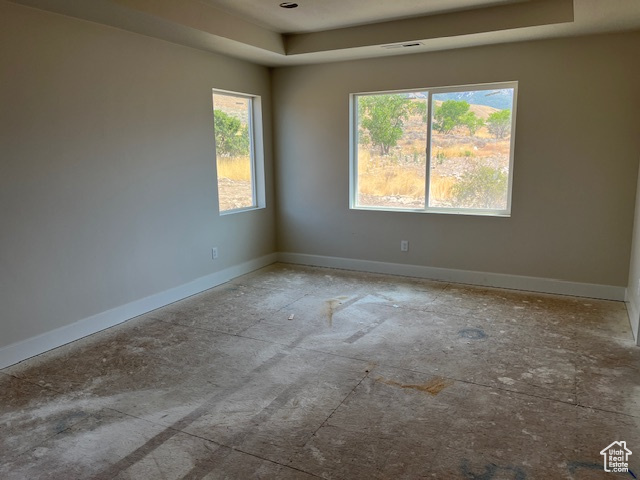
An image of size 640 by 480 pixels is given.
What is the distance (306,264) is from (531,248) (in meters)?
2.75

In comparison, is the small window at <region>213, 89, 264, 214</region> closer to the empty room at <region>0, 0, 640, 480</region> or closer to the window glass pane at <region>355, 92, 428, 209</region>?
the empty room at <region>0, 0, 640, 480</region>

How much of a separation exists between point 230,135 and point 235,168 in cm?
39

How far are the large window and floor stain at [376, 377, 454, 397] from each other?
2.52 metres

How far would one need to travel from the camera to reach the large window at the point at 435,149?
4.72 meters

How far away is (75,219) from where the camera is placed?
3564mm

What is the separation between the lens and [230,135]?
529 centimetres

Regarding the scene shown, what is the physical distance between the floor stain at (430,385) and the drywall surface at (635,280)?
1.69 m

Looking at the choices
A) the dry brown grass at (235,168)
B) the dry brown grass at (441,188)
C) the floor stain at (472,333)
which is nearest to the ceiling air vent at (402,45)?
the dry brown grass at (441,188)

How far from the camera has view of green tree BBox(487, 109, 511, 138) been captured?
183 inches

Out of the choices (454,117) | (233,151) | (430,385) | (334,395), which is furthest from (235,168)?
(430,385)

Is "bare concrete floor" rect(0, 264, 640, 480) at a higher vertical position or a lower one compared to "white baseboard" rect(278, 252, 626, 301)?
lower

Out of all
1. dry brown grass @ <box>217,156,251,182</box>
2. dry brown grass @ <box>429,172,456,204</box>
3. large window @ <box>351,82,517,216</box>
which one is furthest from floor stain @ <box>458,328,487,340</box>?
dry brown grass @ <box>217,156,251,182</box>

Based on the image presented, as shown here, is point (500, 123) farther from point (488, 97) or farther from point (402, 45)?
point (402, 45)

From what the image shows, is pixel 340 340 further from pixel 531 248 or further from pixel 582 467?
pixel 531 248
